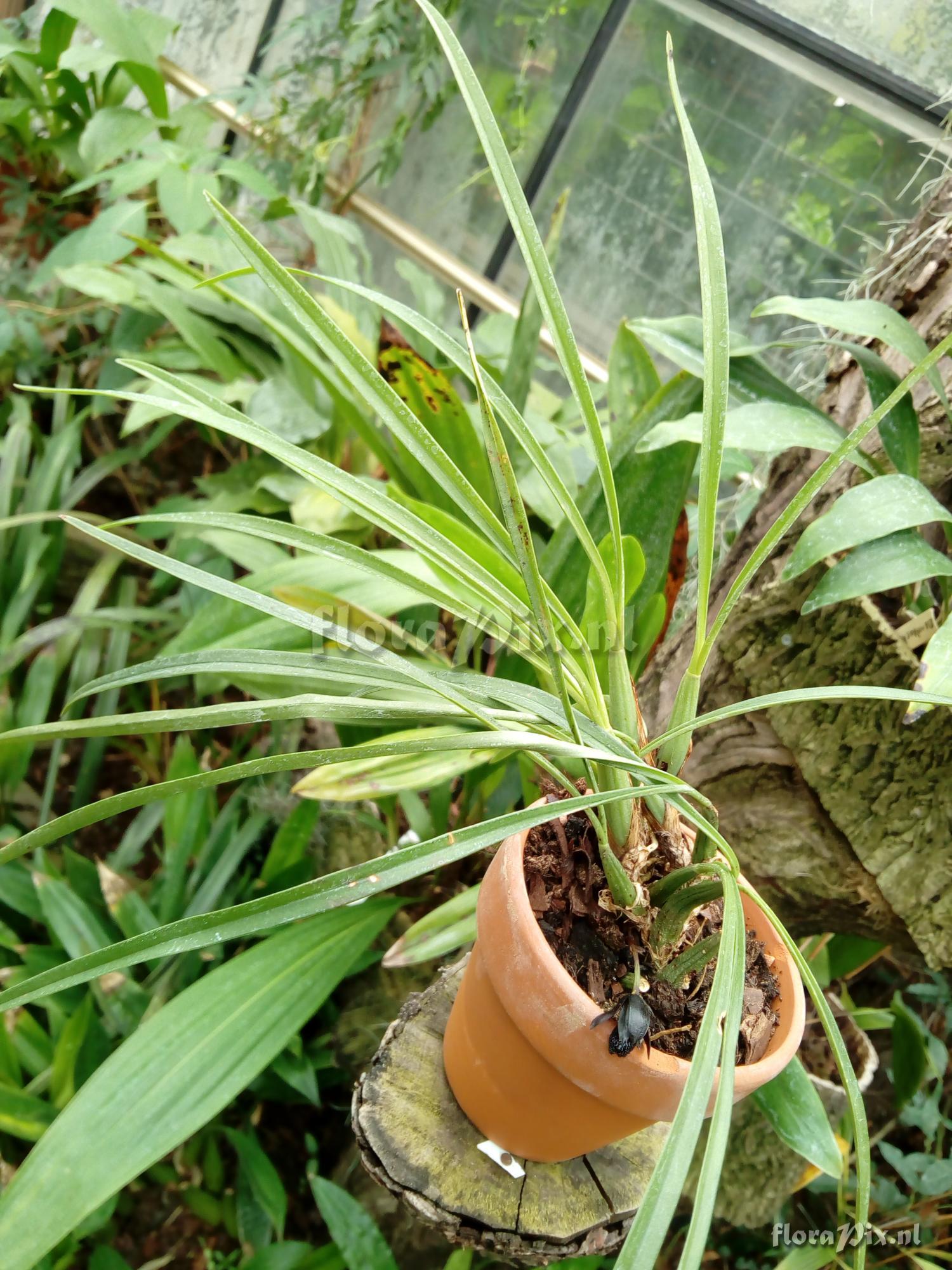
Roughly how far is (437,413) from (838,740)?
1.81 feet

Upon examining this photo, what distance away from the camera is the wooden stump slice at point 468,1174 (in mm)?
584

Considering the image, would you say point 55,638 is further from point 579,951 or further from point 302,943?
point 579,951

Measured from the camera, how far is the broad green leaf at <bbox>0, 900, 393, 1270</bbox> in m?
0.63

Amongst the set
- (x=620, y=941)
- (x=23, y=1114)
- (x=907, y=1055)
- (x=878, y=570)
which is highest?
(x=878, y=570)

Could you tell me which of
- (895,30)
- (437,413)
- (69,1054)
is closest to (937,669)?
(437,413)

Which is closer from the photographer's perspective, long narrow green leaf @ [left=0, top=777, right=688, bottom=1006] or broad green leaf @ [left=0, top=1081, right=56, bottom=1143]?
long narrow green leaf @ [left=0, top=777, right=688, bottom=1006]

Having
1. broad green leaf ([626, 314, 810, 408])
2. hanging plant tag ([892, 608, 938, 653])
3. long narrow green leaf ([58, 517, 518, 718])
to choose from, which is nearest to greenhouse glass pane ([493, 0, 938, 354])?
broad green leaf ([626, 314, 810, 408])

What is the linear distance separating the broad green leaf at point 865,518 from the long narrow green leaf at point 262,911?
345mm

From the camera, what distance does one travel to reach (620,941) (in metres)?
0.54

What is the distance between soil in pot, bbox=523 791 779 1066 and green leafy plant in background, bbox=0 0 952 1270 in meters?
0.02

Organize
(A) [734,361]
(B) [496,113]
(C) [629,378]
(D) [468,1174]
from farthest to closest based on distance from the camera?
(B) [496,113] → (C) [629,378] → (A) [734,361] → (D) [468,1174]

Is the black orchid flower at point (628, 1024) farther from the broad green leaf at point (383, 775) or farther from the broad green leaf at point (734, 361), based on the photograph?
the broad green leaf at point (734, 361)

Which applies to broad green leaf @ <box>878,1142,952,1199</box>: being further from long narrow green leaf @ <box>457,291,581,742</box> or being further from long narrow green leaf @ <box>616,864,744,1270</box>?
long narrow green leaf @ <box>457,291,581,742</box>

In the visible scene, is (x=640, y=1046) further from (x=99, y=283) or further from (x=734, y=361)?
(x=99, y=283)
